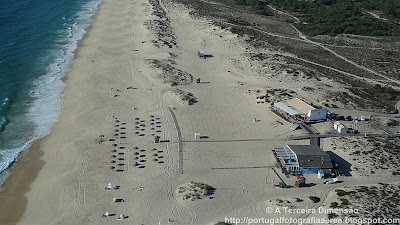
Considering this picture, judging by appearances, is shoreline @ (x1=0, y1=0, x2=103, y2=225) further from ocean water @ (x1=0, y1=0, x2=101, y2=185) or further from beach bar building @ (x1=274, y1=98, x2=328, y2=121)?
beach bar building @ (x1=274, y1=98, x2=328, y2=121)

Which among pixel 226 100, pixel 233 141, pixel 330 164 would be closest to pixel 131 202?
pixel 233 141

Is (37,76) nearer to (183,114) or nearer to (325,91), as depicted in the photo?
(183,114)

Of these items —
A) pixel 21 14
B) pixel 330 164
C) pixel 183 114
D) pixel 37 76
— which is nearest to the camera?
pixel 330 164

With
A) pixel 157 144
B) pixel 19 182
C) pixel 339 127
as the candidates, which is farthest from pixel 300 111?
pixel 19 182

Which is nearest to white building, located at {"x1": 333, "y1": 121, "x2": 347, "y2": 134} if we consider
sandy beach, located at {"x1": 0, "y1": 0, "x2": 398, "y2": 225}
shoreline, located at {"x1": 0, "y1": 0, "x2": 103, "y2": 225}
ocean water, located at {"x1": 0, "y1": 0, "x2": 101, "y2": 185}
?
sandy beach, located at {"x1": 0, "y1": 0, "x2": 398, "y2": 225}

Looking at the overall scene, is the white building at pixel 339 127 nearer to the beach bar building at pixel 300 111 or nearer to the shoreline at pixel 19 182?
the beach bar building at pixel 300 111

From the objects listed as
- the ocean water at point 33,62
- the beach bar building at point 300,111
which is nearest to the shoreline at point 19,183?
the ocean water at point 33,62

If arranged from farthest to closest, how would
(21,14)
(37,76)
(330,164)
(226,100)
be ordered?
(21,14), (37,76), (226,100), (330,164)
